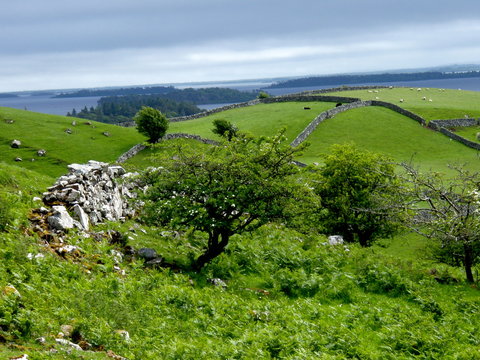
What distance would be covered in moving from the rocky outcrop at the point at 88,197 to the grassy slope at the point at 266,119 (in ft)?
176

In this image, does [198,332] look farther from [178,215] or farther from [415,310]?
[415,310]

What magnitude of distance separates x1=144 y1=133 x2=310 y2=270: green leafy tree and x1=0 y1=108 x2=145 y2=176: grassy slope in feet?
119

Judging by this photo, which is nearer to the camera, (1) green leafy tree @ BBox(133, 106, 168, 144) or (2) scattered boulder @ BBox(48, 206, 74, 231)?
(2) scattered boulder @ BBox(48, 206, 74, 231)

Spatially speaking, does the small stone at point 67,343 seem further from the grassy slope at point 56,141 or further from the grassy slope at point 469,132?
the grassy slope at point 469,132

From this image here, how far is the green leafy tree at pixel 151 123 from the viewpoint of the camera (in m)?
65.1

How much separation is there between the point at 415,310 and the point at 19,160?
51080 millimetres

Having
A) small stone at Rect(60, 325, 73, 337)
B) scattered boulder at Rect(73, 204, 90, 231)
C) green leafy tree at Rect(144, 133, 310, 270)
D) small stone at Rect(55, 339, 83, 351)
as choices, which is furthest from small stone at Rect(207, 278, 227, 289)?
small stone at Rect(55, 339, 83, 351)

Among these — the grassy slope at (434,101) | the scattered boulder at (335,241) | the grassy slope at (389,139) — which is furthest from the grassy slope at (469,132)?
the scattered boulder at (335,241)

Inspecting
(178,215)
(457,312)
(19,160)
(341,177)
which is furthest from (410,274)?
(19,160)

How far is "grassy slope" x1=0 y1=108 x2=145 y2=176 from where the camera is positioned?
2218 inches

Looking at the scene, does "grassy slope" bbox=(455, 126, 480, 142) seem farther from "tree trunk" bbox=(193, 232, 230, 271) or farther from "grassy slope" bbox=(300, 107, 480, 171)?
"tree trunk" bbox=(193, 232, 230, 271)

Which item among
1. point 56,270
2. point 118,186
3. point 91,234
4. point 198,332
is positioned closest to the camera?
point 198,332

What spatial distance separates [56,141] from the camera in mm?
64125

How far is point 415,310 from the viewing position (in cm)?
1766
